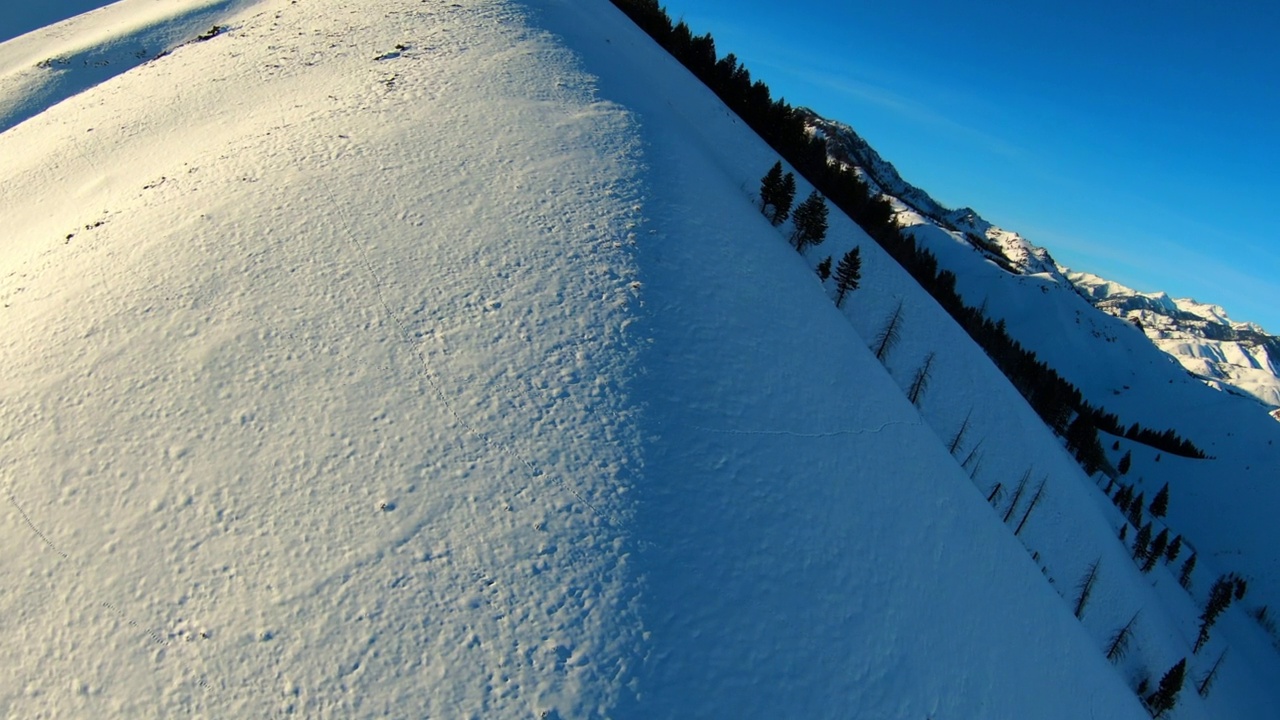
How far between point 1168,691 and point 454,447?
49.7 meters

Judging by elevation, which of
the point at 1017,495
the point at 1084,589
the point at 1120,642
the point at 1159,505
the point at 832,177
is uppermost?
the point at 832,177

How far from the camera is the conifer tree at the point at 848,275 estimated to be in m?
48.5

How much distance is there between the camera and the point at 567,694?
14.6m

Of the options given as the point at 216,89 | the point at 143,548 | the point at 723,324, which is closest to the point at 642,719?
the point at 143,548

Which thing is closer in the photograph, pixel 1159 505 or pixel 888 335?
pixel 888 335

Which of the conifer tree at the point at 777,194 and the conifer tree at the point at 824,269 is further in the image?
the conifer tree at the point at 777,194

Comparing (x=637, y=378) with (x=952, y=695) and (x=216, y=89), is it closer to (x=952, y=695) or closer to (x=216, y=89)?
(x=952, y=695)

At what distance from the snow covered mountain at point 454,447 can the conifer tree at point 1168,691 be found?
1402cm

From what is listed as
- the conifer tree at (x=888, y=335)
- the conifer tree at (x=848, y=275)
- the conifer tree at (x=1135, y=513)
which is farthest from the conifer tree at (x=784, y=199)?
the conifer tree at (x=1135, y=513)

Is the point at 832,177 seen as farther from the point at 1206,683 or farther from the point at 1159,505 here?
the point at 1206,683

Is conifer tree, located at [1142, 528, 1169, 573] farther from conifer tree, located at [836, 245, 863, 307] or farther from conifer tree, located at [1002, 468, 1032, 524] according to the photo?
conifer tree, located at [836, 245, 863, 307]

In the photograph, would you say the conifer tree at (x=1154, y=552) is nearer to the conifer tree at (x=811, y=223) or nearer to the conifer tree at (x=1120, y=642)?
the conifer tree at (x=1120, y=642)

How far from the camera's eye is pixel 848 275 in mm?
48656

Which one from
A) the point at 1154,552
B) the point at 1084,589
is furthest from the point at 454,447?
the point at 1154,552
